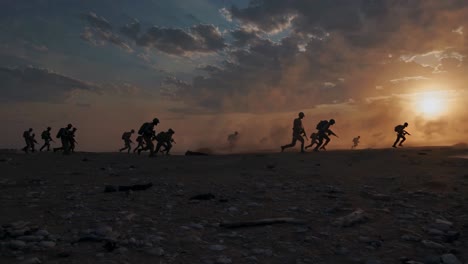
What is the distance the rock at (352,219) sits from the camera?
21.4ft

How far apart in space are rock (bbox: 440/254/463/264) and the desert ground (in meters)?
0.02

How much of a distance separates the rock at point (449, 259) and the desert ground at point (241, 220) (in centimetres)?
2

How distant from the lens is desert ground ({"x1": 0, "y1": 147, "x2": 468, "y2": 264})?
515 centimetres

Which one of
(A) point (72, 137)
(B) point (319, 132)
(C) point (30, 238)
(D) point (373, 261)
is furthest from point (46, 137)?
(D) point (373, 261)

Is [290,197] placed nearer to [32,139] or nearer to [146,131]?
[146,131]

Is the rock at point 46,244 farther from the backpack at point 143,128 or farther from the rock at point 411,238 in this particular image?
the backpack at point 143,128

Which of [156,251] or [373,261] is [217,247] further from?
[373,261]

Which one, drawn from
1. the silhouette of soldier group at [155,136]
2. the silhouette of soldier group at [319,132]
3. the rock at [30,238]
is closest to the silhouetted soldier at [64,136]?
the silhouette of soldier group at [155,136]

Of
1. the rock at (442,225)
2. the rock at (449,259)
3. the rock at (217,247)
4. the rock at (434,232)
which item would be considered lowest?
the rock at (217,247)

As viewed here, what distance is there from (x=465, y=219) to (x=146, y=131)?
17310mm

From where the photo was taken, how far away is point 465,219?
6.83 m

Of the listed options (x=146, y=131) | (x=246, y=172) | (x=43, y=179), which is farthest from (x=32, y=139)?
(x=246, y=172)

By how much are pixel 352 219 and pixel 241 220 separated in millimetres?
1898

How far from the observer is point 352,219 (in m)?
6.65
